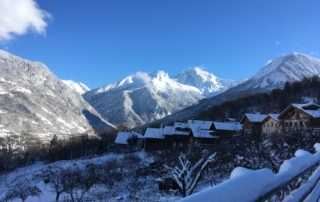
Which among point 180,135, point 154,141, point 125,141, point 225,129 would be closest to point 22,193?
point 154,141

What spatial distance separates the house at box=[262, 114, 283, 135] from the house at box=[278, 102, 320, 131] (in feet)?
2.90

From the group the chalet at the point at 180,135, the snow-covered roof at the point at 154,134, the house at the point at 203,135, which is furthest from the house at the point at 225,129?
the snow-covered roof at the point at 154,134

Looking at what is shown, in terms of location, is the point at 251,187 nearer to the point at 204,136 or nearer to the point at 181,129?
the point at 204,136

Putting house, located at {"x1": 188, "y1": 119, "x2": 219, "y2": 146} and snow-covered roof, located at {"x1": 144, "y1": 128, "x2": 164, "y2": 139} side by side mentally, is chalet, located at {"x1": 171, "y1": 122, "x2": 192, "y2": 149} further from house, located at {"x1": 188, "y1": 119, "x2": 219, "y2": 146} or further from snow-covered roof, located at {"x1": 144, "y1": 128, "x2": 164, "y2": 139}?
house, located at {"x1": 188, "y1": 119, "x2": 219, "y2": 146}

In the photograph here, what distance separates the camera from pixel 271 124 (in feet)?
159

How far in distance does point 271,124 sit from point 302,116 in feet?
24.6

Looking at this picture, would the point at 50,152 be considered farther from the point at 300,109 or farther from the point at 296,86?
the point at 296,86

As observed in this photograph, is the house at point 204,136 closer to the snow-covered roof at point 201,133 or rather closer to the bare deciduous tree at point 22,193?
the snow-covered roof at point 201,133

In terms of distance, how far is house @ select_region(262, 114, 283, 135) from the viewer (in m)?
45.8

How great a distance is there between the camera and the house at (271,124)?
1805 inches

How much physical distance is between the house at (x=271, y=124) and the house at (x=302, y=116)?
885 millimetres

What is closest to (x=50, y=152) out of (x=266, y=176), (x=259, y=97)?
(x=259, y=97)

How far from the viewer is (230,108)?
315ft

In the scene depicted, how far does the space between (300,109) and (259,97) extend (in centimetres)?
5162
